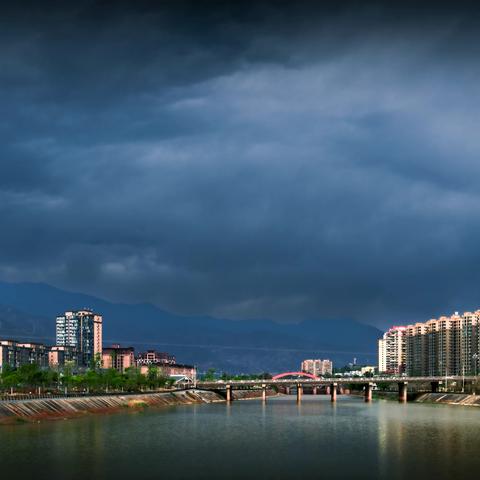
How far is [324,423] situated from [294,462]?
4824cm

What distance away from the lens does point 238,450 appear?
70.9 metres

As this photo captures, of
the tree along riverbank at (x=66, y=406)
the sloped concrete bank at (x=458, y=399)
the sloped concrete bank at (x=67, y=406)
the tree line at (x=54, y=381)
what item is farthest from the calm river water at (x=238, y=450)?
the sloped concrete bank at (x=458, y=399)

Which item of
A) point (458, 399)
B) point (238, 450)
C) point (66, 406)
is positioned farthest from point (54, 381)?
point (238, 450)

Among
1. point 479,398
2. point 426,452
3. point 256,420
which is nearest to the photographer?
point 426,452

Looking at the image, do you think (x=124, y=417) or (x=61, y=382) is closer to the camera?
(x=124, y=417)

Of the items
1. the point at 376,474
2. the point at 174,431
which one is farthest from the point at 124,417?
the point at 376,474

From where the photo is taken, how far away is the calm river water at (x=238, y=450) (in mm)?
56938

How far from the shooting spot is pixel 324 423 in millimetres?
109562

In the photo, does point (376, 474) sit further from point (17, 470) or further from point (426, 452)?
point (17, 470)

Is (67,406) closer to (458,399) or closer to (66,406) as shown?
(66,406)

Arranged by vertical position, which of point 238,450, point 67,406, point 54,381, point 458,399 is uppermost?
point 238,450

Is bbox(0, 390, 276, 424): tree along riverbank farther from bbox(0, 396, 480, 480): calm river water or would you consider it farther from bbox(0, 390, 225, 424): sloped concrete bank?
bbox(0, 396, 480, 480): calm river water

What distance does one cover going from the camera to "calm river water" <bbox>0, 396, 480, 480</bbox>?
2242 inches

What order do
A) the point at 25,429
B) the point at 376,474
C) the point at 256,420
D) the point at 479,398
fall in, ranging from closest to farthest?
the point at 376,474 → the point at 25,429 → the point at 256,420 → the point at 479,398
